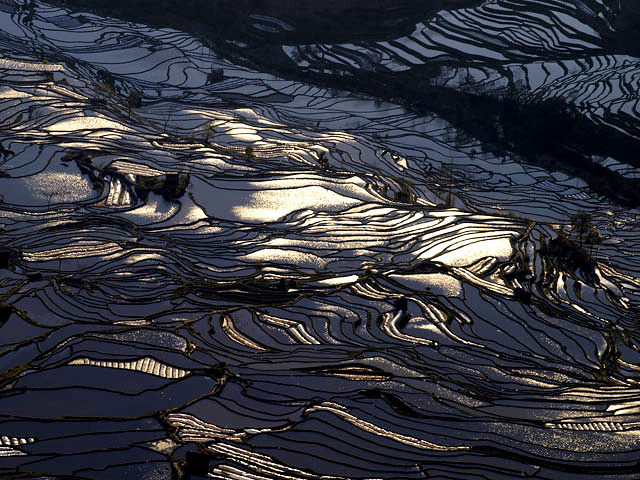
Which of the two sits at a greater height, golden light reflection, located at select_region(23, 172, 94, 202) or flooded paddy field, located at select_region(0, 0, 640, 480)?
flooded paddy field, located at select_region(0, 0, 640, 480)

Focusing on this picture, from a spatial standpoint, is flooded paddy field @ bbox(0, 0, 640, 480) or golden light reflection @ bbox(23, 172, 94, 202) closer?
flooded paddy field @ bbox(0, 0, 640, 480)

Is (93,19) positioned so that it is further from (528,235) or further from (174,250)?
(528,235)

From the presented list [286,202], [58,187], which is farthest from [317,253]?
[58,187]

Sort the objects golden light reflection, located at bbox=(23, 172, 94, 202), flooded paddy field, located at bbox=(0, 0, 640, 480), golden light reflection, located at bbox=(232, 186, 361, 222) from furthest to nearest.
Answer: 1. golden light reflection, located at bbox=(232, 186, 361, 222)
2. golden light reflection, located at bbox=(23, 172, 94, 202)
3. flooded paddy field, located at bbox=(0, 0, 640, 480)

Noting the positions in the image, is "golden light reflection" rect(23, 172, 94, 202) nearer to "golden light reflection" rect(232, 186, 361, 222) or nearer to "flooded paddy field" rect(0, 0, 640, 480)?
"flooded paddy field" rect(0, 0, 640, 480)

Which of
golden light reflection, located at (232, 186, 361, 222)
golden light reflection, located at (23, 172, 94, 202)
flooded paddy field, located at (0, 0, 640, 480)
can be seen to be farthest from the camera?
golden light reflection, located at (232, 186, 361, 222)

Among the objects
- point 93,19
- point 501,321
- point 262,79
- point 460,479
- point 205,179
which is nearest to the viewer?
point 460,479

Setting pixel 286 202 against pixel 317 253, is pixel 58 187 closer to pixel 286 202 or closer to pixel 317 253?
pixel 286 202

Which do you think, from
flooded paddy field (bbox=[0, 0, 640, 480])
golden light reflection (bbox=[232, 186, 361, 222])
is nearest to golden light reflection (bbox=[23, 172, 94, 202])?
flooded paddy field (bbox=[0, 0, 640, 480])

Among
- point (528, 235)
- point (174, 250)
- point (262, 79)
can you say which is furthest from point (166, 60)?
point (528, 235)
